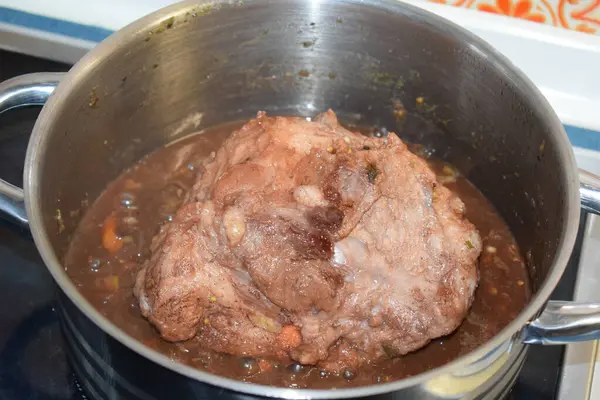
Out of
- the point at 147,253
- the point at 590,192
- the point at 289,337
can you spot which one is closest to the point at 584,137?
the point at 590,192

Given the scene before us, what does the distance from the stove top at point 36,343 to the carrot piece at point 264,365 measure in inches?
13.8

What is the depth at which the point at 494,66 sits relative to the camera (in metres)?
1.63

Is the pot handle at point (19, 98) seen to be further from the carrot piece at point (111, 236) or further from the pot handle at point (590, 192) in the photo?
the pot handle at point (590, 192)

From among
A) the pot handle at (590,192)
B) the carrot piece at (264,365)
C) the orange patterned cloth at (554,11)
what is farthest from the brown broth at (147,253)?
the orange patterned cloth at (554,11)

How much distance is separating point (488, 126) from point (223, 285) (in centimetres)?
77

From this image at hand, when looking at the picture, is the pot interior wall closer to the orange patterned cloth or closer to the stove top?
the stove top

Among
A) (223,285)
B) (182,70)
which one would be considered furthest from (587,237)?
(182,70)

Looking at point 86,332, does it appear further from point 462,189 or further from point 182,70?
point 462,189

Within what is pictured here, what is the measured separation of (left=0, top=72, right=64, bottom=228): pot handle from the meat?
0.90 feet

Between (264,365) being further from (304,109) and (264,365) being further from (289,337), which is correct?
(304,109)

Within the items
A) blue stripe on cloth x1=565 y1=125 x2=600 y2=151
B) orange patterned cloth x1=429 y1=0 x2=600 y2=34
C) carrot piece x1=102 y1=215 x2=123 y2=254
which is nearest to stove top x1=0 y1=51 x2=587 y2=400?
carrot piece x1=102 y1=215 x2=123 y2=254

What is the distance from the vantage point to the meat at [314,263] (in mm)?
1373

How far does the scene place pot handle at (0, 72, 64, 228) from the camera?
1.27m

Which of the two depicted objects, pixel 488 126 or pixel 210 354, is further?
pixel 488 126
